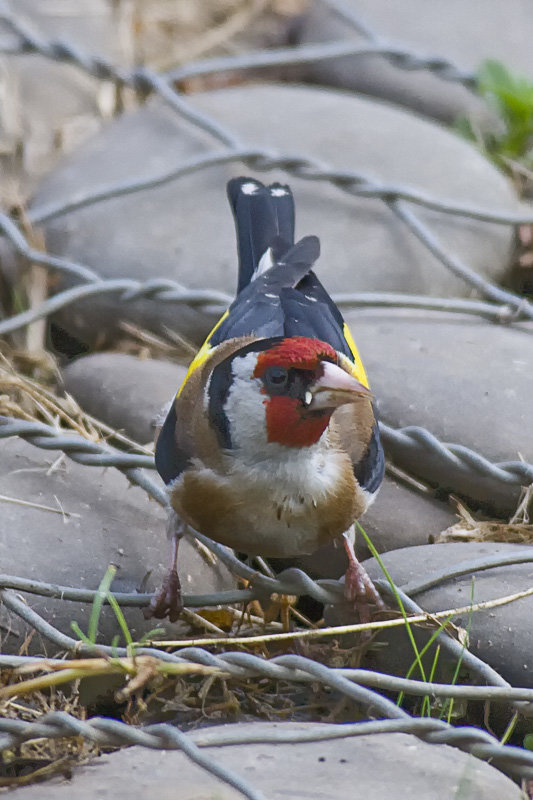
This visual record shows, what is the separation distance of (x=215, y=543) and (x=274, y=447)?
0.38 metres

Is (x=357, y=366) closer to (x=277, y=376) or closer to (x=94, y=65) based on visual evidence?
(x=277, y=376)

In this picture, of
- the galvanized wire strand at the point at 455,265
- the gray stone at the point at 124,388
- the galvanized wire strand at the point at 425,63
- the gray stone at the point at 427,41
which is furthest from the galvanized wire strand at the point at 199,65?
the gray stone at the point at 124,388

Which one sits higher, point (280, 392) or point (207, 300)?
point (280, 392)

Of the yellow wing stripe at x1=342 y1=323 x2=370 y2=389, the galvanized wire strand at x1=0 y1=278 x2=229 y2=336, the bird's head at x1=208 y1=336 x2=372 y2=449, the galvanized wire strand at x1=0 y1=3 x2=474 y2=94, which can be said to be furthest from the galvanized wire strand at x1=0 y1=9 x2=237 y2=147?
the bird's head at x1=208 y1=336 x2=372 y2=449

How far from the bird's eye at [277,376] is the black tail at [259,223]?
27.7 inches

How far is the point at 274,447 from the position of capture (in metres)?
1.88

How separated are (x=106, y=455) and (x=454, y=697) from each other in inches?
31.9

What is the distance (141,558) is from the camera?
2.15 metres

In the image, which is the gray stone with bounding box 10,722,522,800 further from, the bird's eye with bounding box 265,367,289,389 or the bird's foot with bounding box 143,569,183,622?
the bird's eye with bounding box 265,367,289,389

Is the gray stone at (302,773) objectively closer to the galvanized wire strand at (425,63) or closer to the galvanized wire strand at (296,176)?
the galvanized wire strand at (296,176)

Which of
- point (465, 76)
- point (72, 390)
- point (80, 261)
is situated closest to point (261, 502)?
point (72, 390)

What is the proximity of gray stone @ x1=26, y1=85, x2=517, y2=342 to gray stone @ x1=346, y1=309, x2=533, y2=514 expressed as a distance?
38 centimetres

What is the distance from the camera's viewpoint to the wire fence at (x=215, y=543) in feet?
4.94

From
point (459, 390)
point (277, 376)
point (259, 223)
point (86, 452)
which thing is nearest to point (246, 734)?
point (277, 376)
